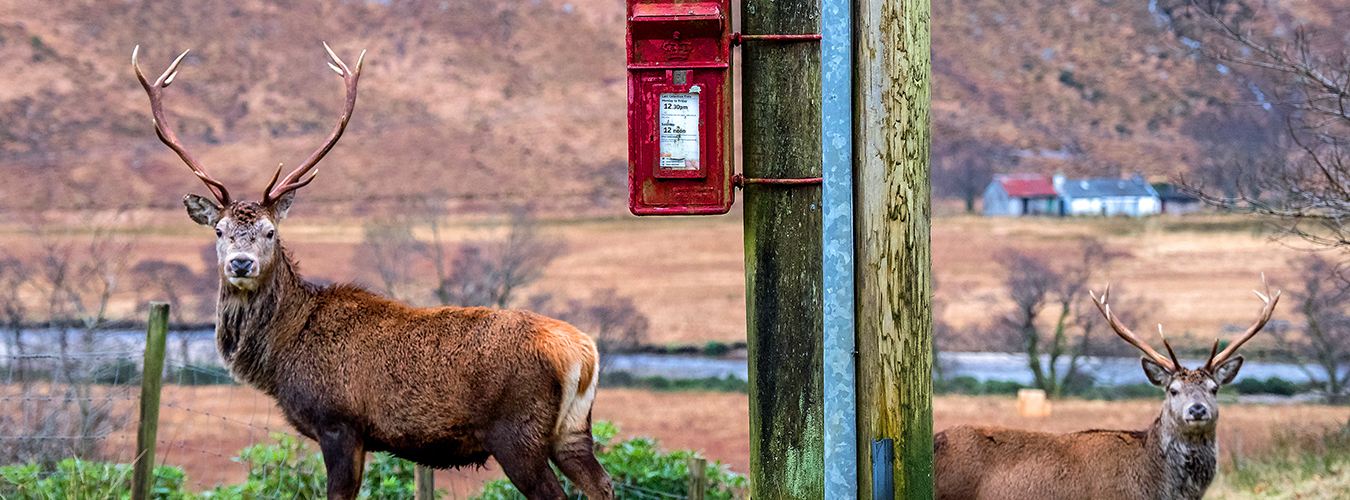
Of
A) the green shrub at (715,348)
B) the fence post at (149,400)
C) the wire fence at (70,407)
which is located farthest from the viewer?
the green shrub at (715,348)

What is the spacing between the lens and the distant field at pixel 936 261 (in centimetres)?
1914

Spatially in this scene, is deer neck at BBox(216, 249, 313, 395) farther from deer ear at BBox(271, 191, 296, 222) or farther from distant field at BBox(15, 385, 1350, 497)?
distant field at BBox(15, 385, 1350, 497)

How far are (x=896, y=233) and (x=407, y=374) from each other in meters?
2.59

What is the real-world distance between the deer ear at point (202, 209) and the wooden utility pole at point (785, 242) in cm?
309

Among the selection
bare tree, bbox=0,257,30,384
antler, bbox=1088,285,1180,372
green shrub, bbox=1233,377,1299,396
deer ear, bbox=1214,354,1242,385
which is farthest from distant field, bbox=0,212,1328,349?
deer ear, bbox=1214,354,1242,385

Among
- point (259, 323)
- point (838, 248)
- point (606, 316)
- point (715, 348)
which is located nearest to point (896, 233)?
point (838, 248)

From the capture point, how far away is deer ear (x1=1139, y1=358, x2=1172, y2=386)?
5801 mm

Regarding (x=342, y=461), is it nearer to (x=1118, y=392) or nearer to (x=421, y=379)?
(x=421, y=379)

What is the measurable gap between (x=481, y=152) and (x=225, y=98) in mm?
5733

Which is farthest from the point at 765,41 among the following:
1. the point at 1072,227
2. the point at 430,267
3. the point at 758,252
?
the point at 1072,227

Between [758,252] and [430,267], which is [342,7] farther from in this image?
[758,252]

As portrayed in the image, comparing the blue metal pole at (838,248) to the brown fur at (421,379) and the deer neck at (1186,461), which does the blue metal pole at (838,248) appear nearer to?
the brown fur at (421,379)

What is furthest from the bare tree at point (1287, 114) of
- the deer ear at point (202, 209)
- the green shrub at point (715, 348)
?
the green shrub at point (715, 348)

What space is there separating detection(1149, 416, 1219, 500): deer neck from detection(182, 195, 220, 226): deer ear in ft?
16.4
